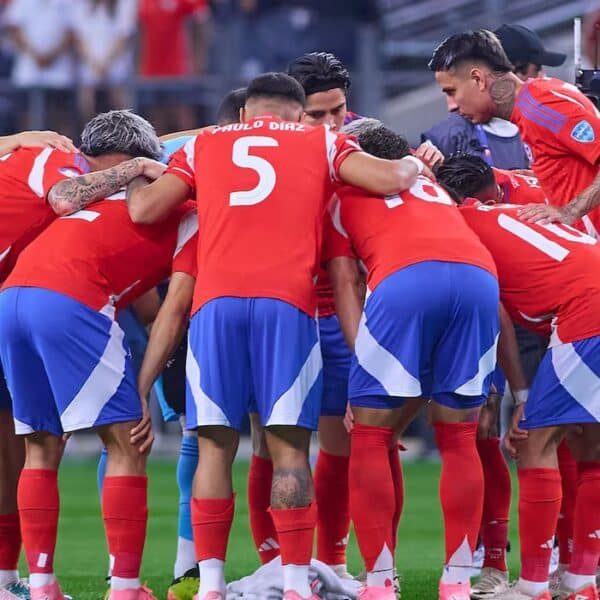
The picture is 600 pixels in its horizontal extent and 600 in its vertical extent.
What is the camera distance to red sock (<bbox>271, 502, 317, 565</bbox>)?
5094 millimetres

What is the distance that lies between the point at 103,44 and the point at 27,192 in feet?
25.4

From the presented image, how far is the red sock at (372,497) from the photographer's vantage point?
5.30m

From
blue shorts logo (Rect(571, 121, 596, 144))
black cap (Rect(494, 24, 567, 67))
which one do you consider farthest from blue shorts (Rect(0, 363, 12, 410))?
black cap (Rect(494, 24, 567, 67))

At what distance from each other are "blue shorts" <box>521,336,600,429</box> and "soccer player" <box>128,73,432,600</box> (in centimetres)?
92

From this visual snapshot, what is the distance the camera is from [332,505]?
614 centimetres

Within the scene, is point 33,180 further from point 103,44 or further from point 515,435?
point 103,44

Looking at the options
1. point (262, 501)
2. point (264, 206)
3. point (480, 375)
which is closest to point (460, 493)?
point (480, 375)

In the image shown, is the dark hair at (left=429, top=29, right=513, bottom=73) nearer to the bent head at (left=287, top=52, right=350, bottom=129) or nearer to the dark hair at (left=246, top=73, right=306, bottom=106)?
the bent head at (left=287, top=52, right=350, bottom=129)

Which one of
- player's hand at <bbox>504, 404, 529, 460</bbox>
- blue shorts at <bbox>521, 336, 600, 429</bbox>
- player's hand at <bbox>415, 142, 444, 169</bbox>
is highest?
player's hand at <bbox>415, 142, 444, 169</bbox>

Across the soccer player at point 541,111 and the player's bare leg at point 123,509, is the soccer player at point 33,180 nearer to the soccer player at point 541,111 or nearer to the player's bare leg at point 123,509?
the player's bare leg at point 123,509

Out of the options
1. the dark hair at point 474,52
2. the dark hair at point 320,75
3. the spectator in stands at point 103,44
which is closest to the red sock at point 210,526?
the dark hair at point 320,75

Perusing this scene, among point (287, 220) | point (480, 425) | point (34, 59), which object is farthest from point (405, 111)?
point (287, 220)

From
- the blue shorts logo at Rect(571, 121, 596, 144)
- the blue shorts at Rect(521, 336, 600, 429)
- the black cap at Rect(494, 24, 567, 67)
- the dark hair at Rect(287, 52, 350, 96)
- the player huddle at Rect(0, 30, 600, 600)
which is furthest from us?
the black cap at Rect(494, 24, 567, 67)

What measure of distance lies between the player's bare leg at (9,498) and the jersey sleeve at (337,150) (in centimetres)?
186
